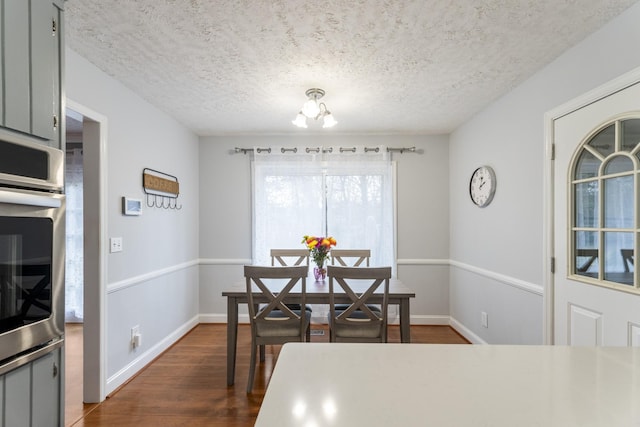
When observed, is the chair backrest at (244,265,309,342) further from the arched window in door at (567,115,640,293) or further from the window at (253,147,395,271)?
the arched window in door at (567,115,640,293)

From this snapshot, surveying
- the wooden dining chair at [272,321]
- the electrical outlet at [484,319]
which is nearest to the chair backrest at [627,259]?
the electrical outlet at [484,319]

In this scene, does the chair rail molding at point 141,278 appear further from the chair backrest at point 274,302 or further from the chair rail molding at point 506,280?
the chair rail molding at point 506,280

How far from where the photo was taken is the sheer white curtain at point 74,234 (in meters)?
4.07

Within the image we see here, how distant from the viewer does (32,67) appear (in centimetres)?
126

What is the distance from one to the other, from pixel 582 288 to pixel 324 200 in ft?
8.69

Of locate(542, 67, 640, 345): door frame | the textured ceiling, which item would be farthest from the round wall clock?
locate(542, 67, 640, 345): door frame

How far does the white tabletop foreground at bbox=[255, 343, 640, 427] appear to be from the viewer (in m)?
0.62

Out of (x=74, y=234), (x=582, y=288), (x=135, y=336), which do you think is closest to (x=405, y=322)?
(x=582, y=288)

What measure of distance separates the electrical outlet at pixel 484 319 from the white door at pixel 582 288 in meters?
0.94

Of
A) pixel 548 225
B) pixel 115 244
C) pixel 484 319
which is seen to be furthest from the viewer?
pixel 484 319

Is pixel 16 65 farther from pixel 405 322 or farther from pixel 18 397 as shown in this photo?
pixel 405 322

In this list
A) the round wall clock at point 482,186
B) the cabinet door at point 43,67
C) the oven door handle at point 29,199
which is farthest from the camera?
the round wall clock at point 482,186

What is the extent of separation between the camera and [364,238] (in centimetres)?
407

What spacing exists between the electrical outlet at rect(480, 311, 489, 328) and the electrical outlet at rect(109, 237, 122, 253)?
10.6 ft
